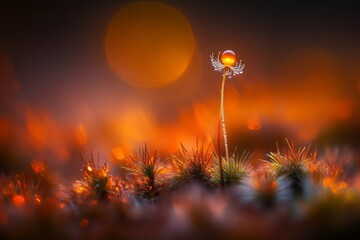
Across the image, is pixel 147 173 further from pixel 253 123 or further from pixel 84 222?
pixel 253 123

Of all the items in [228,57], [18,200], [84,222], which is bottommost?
[84,222]

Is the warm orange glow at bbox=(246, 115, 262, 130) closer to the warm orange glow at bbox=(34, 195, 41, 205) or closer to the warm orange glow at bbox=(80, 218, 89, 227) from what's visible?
the warm orange glow at bbox=(34, 195, 41, 205)

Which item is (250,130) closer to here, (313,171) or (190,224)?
(313,171)

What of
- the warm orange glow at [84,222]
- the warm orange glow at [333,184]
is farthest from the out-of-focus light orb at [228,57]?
the warm orange glow at [84,222]

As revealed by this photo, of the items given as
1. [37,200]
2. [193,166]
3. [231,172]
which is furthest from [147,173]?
[37,200]

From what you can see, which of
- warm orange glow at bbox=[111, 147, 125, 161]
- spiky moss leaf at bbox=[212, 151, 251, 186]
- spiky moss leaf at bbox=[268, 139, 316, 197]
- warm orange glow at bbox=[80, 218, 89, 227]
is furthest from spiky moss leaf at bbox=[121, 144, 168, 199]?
spiky moss leaf at bbox=[268, 139, 316, 197]

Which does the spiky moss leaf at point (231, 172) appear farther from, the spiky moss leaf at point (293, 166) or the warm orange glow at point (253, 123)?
the warm orange glow at point (253, 123)

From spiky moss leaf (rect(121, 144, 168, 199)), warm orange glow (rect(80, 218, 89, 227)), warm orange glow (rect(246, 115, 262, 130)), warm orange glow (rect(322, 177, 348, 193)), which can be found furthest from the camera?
warm orange glow (rect(246, 115, 262, 130))

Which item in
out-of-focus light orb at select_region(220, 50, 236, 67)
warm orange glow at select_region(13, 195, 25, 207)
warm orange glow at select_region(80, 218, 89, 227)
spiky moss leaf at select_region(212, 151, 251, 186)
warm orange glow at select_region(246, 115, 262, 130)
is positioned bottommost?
warm orange glow at select_region(80, 218, 89, 227)
